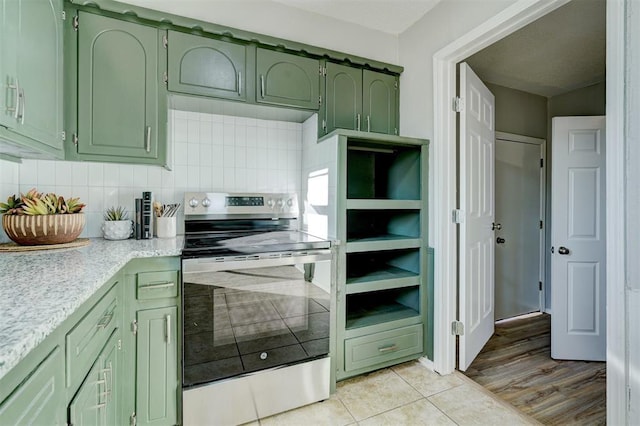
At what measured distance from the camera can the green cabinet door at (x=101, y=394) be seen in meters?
0.88

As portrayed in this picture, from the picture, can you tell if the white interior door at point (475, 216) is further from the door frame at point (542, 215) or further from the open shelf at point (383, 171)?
the door frame at point (542, 215)

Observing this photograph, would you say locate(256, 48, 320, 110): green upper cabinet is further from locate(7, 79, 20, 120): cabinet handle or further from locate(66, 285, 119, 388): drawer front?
locate(66, 285, 119, 388): drawer front

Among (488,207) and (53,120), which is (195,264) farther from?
(488,207)

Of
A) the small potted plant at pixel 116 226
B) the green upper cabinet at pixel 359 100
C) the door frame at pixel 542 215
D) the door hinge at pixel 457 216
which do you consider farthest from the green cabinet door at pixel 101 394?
the door frame at pixel 542 215

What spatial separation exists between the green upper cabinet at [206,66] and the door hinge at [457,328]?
2.08 meters

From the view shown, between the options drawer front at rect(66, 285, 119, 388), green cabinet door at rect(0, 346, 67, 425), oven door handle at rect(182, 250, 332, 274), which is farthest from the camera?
oven door handle at rect(182, 250, 332, 274)

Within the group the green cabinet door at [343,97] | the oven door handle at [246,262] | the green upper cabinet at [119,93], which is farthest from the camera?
the green cabinet door at [343,97]

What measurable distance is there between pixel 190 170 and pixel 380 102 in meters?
1.53

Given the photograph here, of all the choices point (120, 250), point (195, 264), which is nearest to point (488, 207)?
point (195, 264)

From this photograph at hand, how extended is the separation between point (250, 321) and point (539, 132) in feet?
12.2

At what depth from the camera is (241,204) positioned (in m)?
2.21

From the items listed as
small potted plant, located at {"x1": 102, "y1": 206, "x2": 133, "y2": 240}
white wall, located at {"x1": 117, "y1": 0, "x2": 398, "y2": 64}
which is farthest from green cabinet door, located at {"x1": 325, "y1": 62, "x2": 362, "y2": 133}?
small potted plant, located at {"x1": 102, "y1": 206, "x2": 133, "y2": 240}

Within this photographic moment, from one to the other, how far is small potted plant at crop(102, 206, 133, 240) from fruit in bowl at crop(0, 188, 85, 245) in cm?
26

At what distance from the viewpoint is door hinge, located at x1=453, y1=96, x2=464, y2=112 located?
6.79 feet
